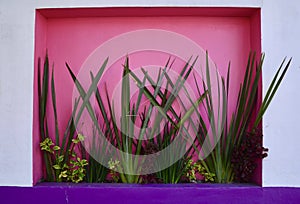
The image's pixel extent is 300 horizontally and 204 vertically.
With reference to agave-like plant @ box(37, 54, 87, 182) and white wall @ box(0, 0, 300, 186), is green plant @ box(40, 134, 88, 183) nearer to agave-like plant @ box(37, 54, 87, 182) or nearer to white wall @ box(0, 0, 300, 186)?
agave-like plant @ box(37, 54, 87, 182)

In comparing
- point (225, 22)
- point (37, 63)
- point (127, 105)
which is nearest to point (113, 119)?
point (127, 105)

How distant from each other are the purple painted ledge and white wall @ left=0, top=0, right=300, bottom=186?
0.06 meters

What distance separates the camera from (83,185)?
2.22m

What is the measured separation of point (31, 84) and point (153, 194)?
3.18 feet

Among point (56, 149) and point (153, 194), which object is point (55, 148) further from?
point (153, 194)

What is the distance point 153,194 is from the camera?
2.17 meters

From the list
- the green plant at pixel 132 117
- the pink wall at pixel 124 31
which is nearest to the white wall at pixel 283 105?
the pink wall at pixel 124 31

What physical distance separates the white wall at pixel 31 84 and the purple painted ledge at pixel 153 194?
63 millimetres

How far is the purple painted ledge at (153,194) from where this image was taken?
2.16m

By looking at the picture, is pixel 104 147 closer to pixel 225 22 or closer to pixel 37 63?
pixel 37 63

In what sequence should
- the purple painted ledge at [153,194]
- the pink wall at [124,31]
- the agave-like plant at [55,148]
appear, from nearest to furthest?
the purple painted ledge at [153,194] → the agave-like plant at [55,148] → the pink wall at [124,31]

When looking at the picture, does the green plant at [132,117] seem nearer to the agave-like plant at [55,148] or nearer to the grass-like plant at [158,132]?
the grass-like plant at [158,132]

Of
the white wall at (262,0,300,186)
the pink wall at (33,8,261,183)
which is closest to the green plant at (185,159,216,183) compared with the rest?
the white wall at (262,0,300,186)

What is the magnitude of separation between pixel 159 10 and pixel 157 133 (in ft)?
2.47
